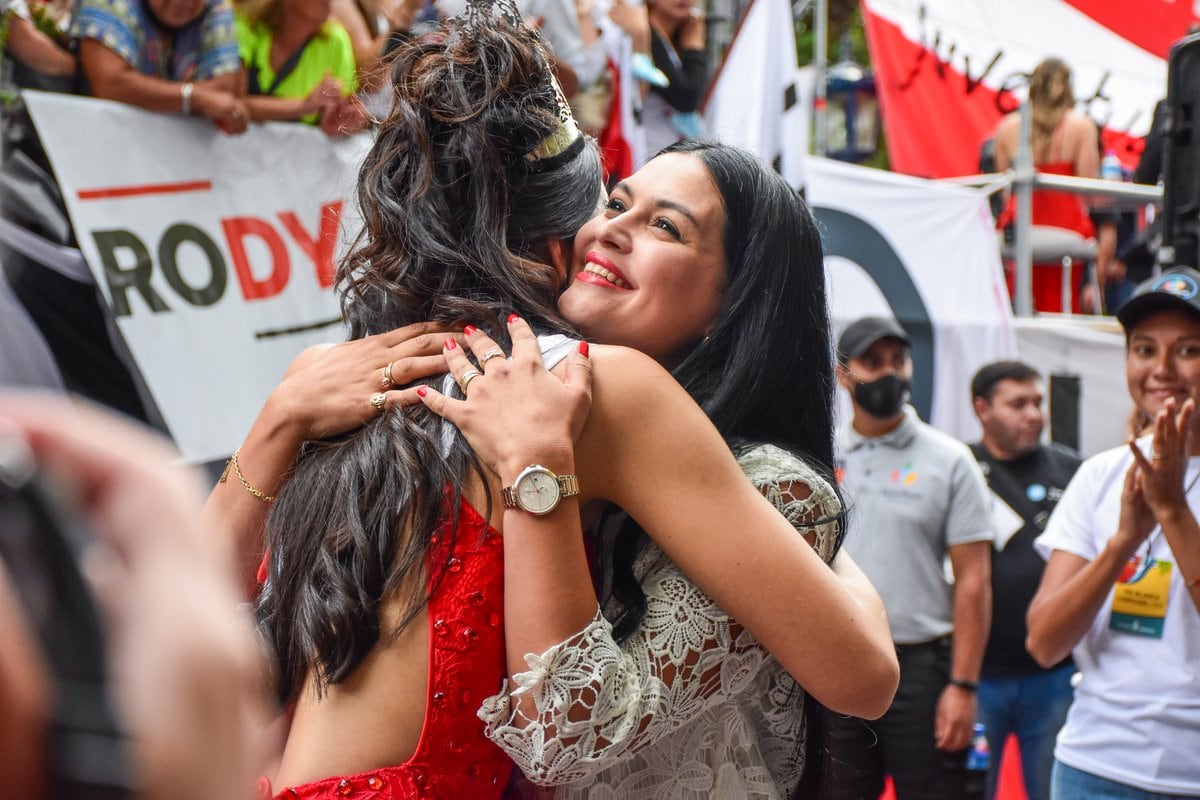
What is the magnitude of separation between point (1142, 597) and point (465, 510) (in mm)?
2393

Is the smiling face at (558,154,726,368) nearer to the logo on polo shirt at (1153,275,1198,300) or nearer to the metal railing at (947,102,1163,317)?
the logo on polo shirt at (1153,275,1198,300)

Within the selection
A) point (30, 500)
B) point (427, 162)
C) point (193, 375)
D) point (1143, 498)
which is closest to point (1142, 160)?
point (1143, 498)

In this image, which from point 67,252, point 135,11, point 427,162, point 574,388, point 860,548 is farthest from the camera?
point 860,548

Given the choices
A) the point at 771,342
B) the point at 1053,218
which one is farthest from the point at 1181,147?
the point at 1053,218

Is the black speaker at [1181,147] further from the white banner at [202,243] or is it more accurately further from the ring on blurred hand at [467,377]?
the ring on blurred hand at [467,377]

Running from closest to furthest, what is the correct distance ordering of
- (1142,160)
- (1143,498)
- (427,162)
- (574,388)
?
(574,388), (427,162), (1143,498), (1142,160)

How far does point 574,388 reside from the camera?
188 cm

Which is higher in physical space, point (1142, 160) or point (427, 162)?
point (427, 162)

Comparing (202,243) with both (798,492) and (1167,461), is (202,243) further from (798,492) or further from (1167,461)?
(1167,461)

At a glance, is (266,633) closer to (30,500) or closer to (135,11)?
(30,500)

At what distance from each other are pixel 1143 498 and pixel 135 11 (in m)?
3.61

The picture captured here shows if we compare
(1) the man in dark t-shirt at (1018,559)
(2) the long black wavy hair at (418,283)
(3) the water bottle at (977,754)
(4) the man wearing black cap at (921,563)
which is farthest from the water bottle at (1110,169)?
(2) the long black wavy hair at (418,283)

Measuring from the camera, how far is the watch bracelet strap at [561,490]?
1.81 metres

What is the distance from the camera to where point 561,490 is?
5.94 ft
